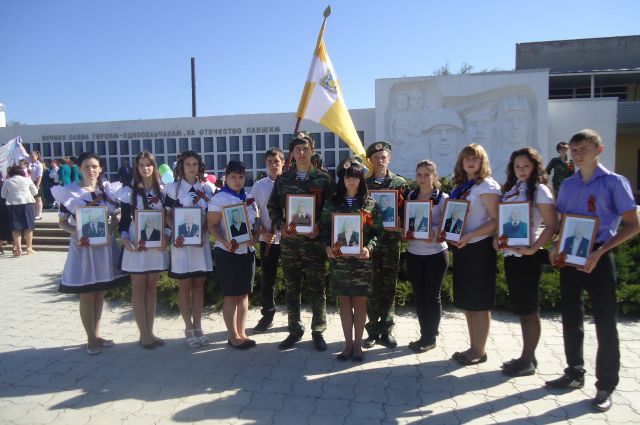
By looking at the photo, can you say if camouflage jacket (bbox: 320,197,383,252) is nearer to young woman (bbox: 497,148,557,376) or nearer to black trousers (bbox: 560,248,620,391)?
young woman (bbox: 497,148,557,376)

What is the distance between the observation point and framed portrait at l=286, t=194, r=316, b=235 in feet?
12.4

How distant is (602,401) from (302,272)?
2.55m

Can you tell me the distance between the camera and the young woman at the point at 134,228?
13.0 ft

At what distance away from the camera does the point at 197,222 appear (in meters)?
3.93

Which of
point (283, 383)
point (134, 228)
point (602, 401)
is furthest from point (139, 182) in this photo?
point (602, 401)

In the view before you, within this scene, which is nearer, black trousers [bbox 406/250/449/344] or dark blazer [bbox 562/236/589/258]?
dark blazer [bbox 562/236/589/258]

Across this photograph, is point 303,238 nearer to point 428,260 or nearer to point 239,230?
point 239,230

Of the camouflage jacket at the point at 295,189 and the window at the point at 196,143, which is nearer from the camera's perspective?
the camouflage jacket at the point at 295,189

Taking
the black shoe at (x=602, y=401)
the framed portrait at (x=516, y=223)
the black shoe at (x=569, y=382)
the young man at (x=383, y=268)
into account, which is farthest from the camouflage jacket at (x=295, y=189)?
the black shoe at (x=602, y=401)

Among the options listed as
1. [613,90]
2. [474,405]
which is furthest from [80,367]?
[613,90]

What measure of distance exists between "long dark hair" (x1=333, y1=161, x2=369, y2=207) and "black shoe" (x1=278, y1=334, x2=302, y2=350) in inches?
57.4

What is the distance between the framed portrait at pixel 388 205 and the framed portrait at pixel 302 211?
568mm

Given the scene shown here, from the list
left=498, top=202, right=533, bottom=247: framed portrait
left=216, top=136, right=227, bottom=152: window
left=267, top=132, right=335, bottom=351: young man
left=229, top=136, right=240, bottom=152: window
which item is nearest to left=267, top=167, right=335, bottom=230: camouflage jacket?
left=267, top=132, right=335, bottom=351: young man

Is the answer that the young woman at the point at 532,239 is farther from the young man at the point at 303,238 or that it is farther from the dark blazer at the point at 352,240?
the young man at the point at 303,238
